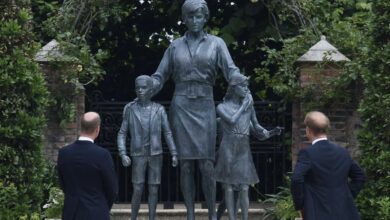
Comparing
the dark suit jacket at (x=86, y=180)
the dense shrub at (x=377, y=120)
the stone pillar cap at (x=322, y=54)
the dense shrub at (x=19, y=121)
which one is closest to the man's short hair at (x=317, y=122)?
the dark suit jacket at (x=86, y=180)

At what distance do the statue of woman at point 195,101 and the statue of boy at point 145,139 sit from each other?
0.15 m

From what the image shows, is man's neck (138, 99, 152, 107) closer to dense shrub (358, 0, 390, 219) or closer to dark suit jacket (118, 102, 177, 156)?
dark suit jacket (118, 102, 177, 156)

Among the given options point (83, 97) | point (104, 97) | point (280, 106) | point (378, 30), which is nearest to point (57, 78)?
point (83, 97)

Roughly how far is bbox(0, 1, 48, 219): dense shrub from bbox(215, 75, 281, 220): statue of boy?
191 cm

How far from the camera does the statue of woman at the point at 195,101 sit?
10.1 meters

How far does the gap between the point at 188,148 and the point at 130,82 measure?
500 cm

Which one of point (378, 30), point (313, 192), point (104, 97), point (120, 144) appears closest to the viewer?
point (313, 192)

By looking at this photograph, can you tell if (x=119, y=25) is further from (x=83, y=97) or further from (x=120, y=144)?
(x=120, y=144)

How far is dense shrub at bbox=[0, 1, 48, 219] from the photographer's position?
34.5ft

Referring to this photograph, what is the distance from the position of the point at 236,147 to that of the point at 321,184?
6.52ft

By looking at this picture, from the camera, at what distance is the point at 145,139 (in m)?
10.0

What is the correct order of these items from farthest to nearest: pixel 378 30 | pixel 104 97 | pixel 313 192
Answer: pixel 104 97, pixel 378 30, pixel 313 192

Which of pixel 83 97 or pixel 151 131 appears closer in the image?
pixel 151 131

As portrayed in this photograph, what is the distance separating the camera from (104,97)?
1464 cm
